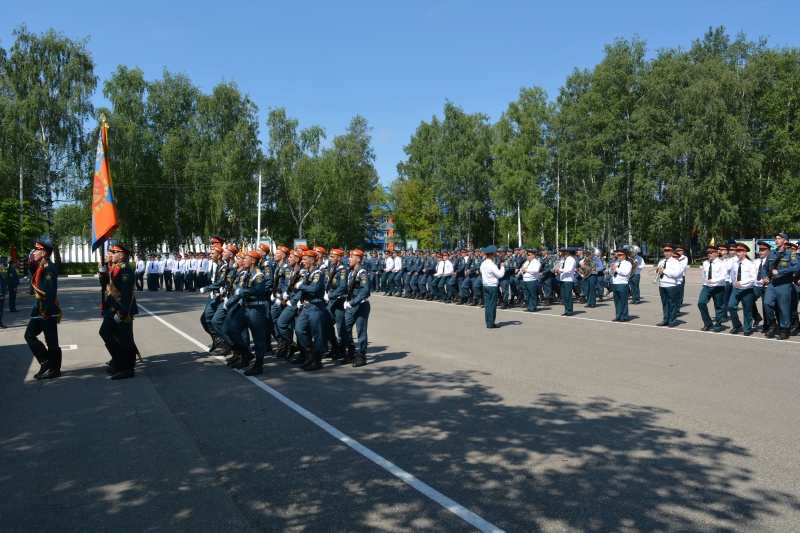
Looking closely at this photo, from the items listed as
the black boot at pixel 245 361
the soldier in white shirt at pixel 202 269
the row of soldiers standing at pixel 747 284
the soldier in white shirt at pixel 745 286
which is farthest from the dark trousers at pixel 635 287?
the soldier in white shirt at pixel 202 269

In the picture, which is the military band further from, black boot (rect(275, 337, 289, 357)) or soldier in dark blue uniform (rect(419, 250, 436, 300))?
soldier in dark blue uniform (rect(419, 250, 436, 300))

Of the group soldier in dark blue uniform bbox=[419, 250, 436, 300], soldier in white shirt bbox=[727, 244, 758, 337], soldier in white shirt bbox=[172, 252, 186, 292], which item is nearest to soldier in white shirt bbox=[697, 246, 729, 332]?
soldier in white shirt bbox=[727, 244, 758, 337]

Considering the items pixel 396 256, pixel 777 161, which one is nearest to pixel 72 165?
pixel 396 256

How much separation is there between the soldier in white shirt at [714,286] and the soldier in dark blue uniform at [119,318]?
1099 cm

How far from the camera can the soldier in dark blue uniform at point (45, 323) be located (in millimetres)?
8742

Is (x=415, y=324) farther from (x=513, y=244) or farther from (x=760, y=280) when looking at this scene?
(x=513, y=244)

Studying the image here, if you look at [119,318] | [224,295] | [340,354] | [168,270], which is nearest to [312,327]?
[340,354]

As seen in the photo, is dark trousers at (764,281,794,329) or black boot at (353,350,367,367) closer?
black boot at (353,350,367,367)

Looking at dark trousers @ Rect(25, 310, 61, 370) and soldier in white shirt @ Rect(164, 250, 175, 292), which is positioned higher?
soldier in white shirt @ Rect(164, 250, 175, 292)

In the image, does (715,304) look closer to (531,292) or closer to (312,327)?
(531,292)

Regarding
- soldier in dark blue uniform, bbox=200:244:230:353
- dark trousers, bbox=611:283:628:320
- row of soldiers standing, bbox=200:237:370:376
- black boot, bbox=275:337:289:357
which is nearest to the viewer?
row of soldiers standing, bbox=200:237:370:376

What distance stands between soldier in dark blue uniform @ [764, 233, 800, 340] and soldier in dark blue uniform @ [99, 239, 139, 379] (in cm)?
1123

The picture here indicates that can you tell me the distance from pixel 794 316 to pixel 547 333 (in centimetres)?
474

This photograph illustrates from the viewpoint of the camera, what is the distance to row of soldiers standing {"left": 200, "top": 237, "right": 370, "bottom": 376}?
905cm
